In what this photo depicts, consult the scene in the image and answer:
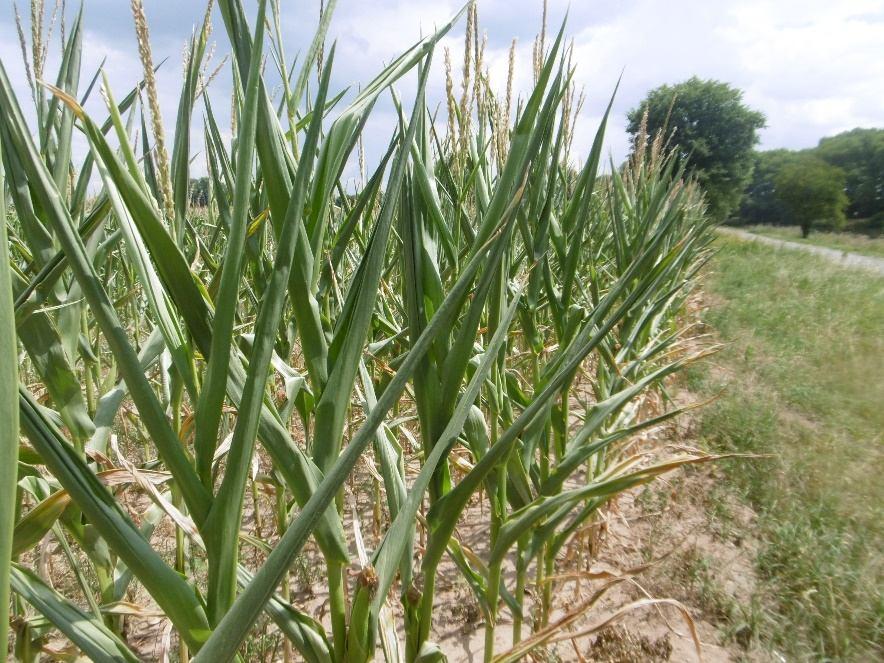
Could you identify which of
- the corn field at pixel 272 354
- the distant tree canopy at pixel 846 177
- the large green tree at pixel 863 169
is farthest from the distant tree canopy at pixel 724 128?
the corn field at pixel 272 354

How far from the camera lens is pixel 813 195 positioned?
26.0 meters

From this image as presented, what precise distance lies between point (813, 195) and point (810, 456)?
29.1 m

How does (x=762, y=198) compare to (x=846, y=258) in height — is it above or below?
above

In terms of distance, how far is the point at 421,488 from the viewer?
502mm

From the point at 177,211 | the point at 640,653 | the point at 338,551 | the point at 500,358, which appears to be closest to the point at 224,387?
the point at 338,551

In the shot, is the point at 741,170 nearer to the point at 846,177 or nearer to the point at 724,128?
the point at 724,128

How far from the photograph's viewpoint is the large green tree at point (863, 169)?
97.5ft

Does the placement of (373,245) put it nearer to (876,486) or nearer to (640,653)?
(640,653)

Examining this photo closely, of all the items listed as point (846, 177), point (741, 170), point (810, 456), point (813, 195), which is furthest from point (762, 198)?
point (810, 456)

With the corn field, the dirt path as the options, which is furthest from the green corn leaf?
the dirt path

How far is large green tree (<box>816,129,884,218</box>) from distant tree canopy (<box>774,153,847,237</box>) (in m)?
4.06

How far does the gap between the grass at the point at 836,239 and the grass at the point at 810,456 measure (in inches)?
601

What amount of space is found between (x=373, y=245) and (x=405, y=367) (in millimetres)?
146

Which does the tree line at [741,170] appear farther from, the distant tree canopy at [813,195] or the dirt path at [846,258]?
the dirt path at [846,258]
